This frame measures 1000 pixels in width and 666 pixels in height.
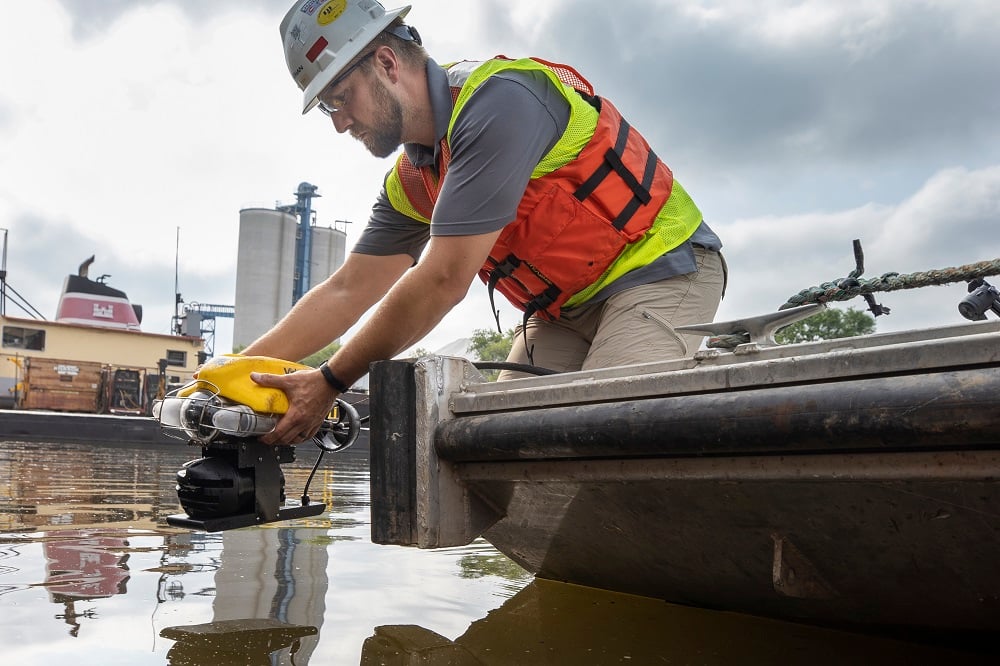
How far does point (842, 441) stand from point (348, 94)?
171 centimetres

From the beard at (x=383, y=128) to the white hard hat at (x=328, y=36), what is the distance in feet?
0.41

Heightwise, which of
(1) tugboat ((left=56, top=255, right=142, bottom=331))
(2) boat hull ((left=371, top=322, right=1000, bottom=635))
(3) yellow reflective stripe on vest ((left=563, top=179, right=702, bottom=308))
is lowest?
(2) boat hull ((left=371, top=322, right=1000, bottom=635))

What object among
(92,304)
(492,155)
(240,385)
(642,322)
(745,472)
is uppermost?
(92,304)

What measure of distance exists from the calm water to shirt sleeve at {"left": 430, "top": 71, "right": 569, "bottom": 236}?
98 centimetres

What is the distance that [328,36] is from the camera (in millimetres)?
2352

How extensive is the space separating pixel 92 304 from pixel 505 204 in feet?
80.5

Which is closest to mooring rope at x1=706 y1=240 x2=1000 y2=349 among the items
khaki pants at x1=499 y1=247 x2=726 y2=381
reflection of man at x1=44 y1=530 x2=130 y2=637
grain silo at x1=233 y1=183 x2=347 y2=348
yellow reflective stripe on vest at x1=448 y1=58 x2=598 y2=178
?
khaki pants at x1=499 y1=247 x2=726 y2=381

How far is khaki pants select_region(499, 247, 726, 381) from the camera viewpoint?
8.11 ft

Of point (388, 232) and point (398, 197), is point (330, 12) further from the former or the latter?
point (388, 232)

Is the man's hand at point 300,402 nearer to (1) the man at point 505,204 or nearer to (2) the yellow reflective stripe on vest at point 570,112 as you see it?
(1) the man at point 505,204

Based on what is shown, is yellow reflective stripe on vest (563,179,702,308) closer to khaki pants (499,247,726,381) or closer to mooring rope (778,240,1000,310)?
khaki pants (499,247,726,381)

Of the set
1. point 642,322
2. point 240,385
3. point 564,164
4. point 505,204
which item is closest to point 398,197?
point 564,164

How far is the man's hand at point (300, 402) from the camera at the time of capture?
205 cm

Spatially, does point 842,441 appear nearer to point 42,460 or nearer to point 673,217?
point 673,217
